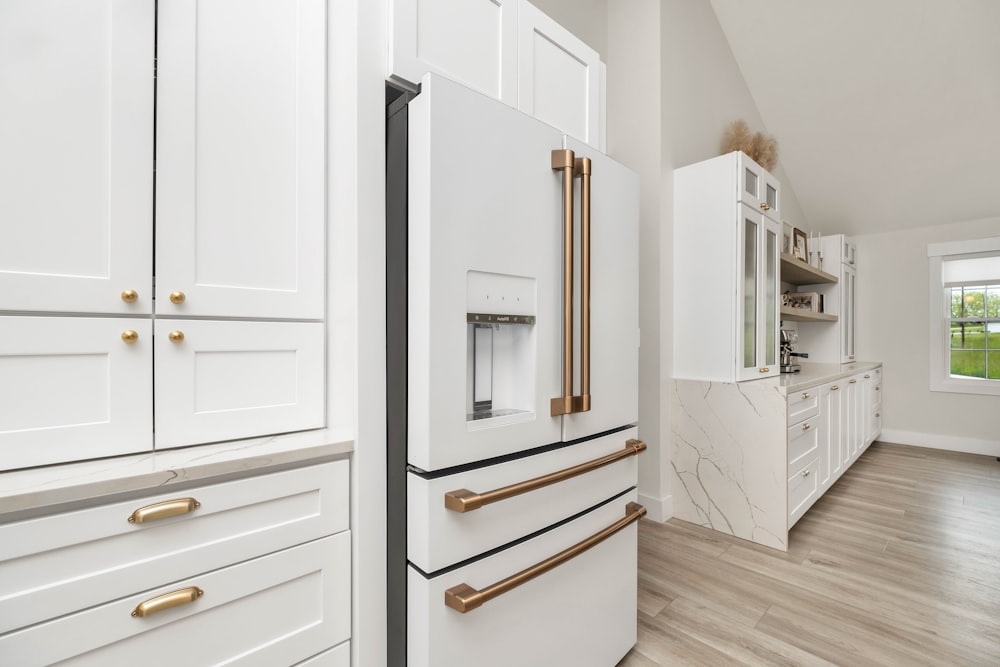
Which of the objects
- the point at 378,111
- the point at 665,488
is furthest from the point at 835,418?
the point at 378,111

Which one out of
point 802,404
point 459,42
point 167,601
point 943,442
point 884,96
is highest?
point 884,96

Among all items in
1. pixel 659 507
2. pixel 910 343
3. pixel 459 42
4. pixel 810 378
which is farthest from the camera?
pixel 910 343

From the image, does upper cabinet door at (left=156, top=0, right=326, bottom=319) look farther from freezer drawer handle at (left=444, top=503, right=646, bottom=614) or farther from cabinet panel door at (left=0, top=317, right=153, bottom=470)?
freezer drawer handle at (left=444, top=503, right=646, bottom=614)

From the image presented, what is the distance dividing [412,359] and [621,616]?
4.14 feet

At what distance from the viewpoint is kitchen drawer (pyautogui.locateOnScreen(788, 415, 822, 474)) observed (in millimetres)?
2600

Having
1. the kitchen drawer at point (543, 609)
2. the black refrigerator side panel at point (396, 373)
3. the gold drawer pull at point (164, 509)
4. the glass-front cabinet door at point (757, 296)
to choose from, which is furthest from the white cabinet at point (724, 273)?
the gold drawer pull at point (164, 509)

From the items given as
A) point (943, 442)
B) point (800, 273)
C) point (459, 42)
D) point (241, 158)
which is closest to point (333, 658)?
point (241, 158)

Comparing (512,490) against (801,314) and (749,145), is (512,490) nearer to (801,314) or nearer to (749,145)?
(749,145)

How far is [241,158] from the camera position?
1.16 metres

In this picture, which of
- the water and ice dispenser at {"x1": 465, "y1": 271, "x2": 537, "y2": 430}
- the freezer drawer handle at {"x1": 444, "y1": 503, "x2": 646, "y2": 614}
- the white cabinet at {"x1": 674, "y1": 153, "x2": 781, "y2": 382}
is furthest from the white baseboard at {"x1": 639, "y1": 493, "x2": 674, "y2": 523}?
the water and ice dispenser at {"x1": 465, "y1": 271, "x2": 537, "y2": 430}

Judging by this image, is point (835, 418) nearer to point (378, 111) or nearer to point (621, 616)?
point (621, 616)

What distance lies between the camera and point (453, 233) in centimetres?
110

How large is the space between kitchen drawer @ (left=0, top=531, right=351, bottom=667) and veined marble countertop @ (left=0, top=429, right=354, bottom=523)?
0.20 metres

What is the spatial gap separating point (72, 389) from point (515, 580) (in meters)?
1.09
